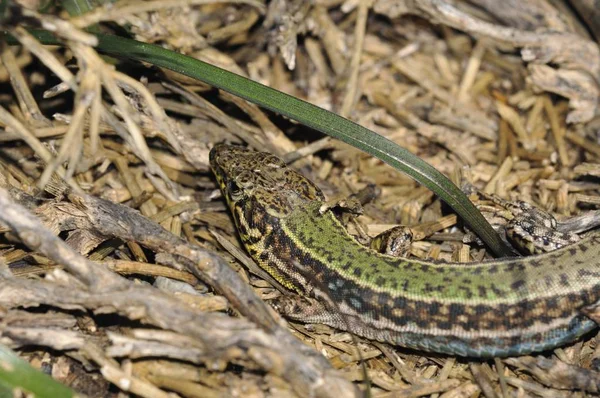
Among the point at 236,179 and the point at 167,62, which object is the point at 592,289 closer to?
the point at 236,179

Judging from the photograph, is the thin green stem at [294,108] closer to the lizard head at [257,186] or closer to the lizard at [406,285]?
the lizard at [406,285]

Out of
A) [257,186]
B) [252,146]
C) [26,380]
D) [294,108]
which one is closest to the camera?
[26,380]

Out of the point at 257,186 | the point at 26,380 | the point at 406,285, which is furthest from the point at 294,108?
the point at 26,380

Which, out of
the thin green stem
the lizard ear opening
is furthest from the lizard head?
the thin green stem

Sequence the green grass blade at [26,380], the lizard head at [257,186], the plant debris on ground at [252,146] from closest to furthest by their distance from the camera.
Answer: the green grass blade at [26,380] → the plant debris on ground at [252,146] → the lizard head at [257,186]

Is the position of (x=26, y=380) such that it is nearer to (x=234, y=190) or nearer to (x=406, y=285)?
(x=234, y=190)

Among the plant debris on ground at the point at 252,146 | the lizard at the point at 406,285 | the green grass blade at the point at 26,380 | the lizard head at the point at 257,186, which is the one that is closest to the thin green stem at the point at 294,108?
the plant debris on ground at the point at 252,146

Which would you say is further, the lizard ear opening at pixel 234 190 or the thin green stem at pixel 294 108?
the lizard ear opening at pixel 234 190

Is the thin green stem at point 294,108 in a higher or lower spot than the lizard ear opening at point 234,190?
higher

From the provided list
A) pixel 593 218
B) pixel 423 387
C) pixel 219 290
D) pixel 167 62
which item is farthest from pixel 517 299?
pixel 167 62
